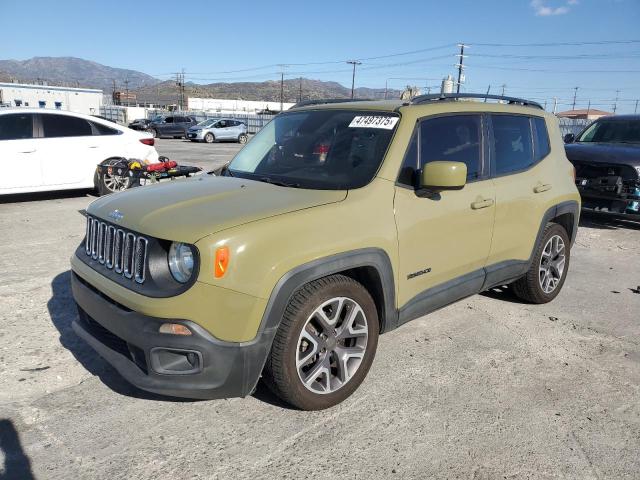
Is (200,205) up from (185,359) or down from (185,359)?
up

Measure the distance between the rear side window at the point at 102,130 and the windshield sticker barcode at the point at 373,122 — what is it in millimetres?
7374

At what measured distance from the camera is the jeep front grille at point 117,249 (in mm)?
2740

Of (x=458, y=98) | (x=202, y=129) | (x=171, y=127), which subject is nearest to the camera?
(x=458, y=98)

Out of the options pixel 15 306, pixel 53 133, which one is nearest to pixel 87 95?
pixel 53 133

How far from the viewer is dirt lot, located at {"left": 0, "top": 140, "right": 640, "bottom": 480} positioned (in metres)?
2.59

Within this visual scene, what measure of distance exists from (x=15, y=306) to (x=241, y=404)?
8.44 ft

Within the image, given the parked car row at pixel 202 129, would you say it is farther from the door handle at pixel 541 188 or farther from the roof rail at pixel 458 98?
the door handle at pixel 541 188

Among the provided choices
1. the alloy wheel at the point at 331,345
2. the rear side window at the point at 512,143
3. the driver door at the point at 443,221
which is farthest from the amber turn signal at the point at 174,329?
the rear side window at the point at 512,143

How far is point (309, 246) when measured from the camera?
9.00 feet

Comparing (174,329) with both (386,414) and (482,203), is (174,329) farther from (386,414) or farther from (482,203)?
(482,203)

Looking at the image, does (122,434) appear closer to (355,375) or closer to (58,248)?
(355,375)

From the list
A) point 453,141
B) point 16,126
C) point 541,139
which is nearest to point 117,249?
point 453,141

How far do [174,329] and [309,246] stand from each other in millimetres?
813

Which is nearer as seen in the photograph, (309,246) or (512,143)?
(309,246)
